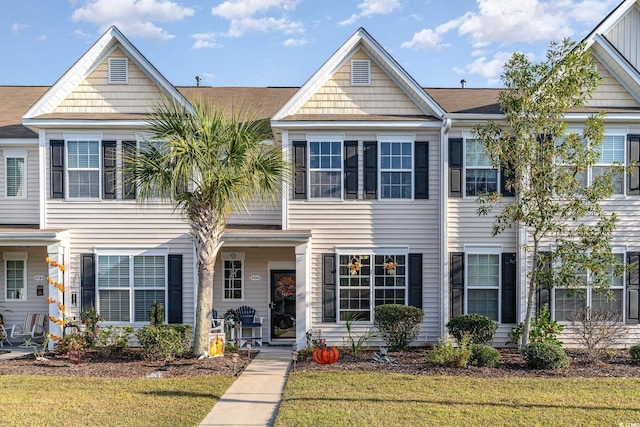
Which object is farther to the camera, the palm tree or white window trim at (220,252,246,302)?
white window trim at (220,252,246,302)

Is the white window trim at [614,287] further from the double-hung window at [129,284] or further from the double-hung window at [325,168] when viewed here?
the double-hung window at [129,284]

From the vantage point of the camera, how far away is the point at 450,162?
13078mm

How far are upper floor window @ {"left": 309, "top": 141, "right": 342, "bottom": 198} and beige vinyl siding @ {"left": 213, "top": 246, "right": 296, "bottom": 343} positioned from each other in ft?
6.61

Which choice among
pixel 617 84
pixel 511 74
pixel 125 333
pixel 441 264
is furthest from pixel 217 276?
pixel 617 84

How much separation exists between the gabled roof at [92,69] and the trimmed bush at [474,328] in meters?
8.60

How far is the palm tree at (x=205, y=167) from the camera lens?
10523 mm

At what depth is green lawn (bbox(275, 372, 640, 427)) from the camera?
23.6ft

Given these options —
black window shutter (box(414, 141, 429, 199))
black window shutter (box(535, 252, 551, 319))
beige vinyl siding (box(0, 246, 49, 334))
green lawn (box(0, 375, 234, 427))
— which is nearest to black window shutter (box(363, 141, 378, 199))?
black window shutter (box(414, 141, 429, 199))

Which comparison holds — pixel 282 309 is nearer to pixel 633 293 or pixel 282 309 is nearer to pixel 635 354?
pixel 635 354

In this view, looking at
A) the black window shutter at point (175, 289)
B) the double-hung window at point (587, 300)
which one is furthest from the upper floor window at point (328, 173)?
the double-hung window at point (587, 300)

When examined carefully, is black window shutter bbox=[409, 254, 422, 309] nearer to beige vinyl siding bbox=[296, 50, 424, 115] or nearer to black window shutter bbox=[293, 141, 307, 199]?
A: black window shutter bbox=[293, 141, 307, 199]

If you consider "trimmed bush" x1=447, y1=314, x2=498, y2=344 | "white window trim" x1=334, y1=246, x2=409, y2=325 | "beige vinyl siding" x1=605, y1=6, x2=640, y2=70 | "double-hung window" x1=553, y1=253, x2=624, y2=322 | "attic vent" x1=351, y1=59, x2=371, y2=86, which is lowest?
"trimmed bush" x1=447, y1=314, x2=498, y2=344

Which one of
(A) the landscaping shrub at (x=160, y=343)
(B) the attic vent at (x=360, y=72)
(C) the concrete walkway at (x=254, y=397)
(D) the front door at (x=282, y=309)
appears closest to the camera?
(C) the concrete walkway at (x=254, y=397)

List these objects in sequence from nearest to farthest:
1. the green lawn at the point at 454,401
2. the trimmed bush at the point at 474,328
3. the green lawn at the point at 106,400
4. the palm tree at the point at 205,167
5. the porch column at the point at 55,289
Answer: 1. the green lawn at the point at 454,401
2. the green lawn at the point at 106,400
3. the palm tree at the point at 205,167
4. the trimmed bush at the point at 474,328
5. the porch column at the point at 55,289
